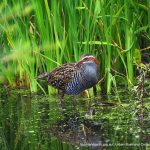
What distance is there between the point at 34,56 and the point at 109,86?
3.64 feet

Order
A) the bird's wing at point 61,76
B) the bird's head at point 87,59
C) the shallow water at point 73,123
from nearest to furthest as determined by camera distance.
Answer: the shallow water at point 73,123 → the bird's head at point 87,59 → the bird's wing at point 61,76

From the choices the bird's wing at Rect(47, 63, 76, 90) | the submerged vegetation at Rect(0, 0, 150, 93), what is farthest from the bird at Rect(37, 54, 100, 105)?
the submerged vegetation at Rect(0, 0, 150, 93)

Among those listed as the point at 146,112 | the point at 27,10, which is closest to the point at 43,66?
the point at 27,10

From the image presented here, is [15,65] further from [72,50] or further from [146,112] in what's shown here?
[146,112]

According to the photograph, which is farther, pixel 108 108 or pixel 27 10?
pixel 27 10

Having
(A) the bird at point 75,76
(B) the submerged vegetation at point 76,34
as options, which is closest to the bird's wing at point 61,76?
(A) the bird at point 75,76

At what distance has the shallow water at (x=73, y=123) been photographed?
5.93m

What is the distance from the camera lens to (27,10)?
8070 mm

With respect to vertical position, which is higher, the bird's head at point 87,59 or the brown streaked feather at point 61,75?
the bird's head at point 87,59

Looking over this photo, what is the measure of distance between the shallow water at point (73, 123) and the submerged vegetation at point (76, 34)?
38cm

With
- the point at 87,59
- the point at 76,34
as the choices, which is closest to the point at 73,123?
the point at 87,59

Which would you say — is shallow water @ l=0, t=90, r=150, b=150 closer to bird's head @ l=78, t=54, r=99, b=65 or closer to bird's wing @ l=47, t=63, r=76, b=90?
bird's wing @ l=47, t=63, r=76, b=90

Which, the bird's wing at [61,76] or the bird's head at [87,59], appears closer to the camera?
the bird's head at [87,59]

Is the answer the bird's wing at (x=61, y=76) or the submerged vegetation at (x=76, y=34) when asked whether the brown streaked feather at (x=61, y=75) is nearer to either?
the bird's wing at (x=61, y=76)
